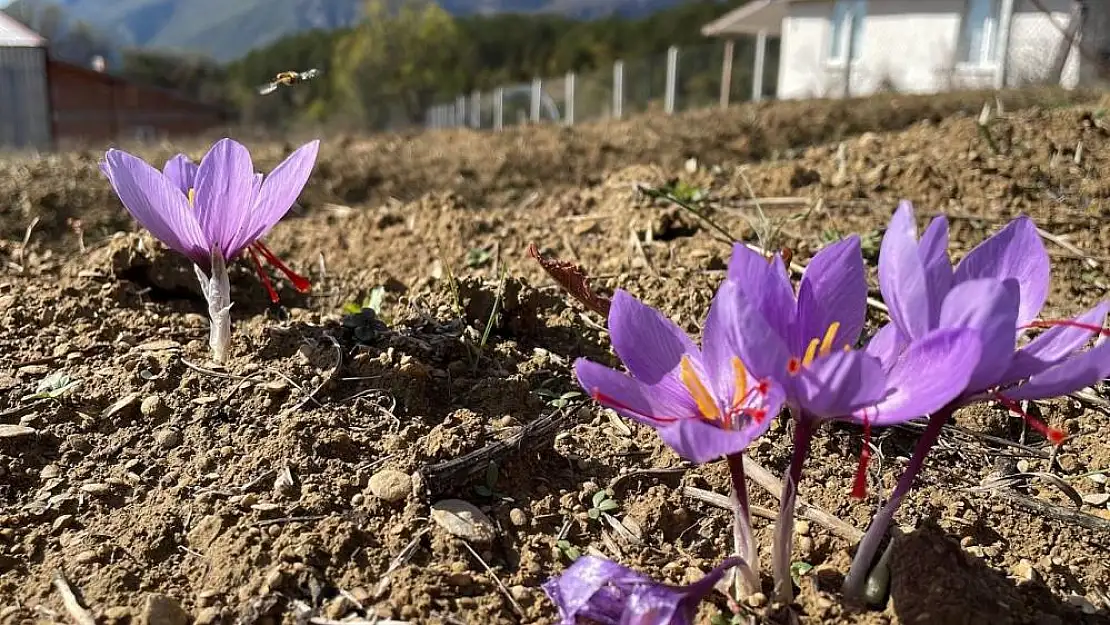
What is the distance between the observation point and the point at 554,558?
4.26ft

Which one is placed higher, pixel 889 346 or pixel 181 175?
pixel 181 175

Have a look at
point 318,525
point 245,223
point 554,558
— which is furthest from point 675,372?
point 245,223

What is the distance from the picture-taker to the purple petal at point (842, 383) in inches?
35.2

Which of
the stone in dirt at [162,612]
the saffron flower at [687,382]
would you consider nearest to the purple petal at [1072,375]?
the saffron flower at [687,382]

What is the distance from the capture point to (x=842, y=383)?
904mm

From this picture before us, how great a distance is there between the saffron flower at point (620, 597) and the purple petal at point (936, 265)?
1.31ft

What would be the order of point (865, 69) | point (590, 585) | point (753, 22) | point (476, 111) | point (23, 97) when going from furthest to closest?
point (476, 111), point (753, 22), point (23, 97), point (865, 69), point (590, 585)

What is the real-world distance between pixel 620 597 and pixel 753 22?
73.1 ft

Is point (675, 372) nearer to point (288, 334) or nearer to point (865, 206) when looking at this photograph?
point (288, 334)

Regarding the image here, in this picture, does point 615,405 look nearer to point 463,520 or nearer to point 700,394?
point 700,394

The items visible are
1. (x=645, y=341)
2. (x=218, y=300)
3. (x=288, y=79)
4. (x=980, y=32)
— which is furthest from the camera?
(x=980, y=32)

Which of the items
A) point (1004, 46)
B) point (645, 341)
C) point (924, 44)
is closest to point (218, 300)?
point (645, 341)

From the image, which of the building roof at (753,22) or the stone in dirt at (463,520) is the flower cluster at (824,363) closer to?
the stone in dirt at (463,520)

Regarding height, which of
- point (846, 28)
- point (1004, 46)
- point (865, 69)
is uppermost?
point (846, 28)
